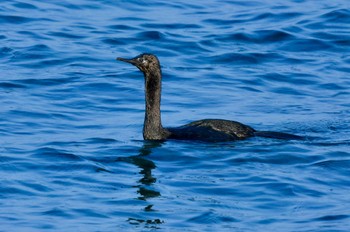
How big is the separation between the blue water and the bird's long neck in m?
0.24

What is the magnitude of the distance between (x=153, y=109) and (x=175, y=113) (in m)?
1.59

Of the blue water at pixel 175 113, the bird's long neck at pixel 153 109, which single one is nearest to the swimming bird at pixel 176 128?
the bird's long neck at pixel 153 109

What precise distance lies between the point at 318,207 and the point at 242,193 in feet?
3.01

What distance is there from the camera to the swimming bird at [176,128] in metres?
13.4

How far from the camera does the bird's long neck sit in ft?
44.7

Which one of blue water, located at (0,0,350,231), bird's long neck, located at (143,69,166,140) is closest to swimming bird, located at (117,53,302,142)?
bird's long neck, located at (143,69,166,140)

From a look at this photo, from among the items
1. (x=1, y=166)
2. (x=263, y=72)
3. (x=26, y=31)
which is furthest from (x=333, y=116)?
(x=26, y=31)

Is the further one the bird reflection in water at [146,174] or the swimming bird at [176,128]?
the swimming bird at [176,128]

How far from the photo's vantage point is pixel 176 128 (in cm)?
1367

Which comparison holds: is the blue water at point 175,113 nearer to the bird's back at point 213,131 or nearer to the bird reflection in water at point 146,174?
the bird reflection in water at point 146,174

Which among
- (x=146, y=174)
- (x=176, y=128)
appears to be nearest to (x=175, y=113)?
(x=176, y=128)

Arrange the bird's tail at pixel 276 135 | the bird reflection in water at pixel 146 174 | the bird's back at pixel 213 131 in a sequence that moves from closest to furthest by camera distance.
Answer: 1. the bird reflection in water at pixel 146 174
2. the bird's back at pixel 213 131
3. the bird's tail at pixel 276 135

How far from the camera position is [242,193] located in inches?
439

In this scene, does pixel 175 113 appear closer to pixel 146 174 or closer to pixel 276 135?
pixel 276 135
